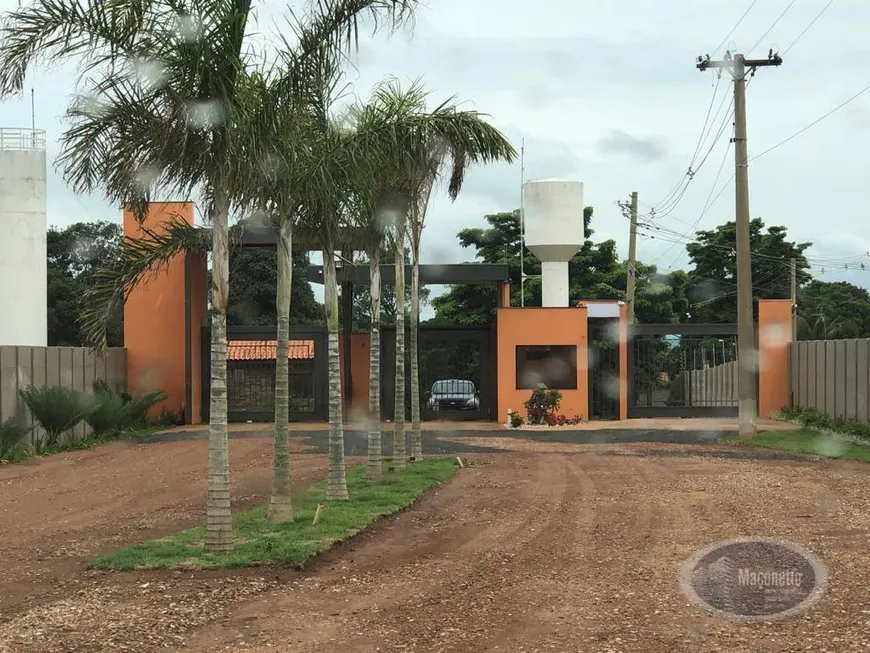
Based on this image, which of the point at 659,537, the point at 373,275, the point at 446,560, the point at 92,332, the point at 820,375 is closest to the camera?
the point at 446,560

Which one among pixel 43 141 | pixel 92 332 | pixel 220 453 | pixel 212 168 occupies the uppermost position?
pixel 43 141

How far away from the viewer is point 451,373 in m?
31.4

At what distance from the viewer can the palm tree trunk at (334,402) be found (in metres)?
13.2

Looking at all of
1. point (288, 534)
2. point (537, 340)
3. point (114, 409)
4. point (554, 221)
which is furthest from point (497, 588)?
point (554, 221)

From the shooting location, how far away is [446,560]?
31.3 feet

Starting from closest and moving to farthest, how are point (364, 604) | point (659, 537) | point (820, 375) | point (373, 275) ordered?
1. point (364, 604)
2. point (659, 537)
3. point (373, 275)
4. point (820, 375)

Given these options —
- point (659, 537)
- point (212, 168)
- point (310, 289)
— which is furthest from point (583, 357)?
point (310, 289)

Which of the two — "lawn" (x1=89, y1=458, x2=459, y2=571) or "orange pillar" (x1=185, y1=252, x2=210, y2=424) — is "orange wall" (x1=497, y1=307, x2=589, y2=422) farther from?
"lawn" (x1=89, y1=458, x2=459, y2=571)

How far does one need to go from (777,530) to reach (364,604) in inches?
201

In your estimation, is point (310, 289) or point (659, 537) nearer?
point (659, 537)

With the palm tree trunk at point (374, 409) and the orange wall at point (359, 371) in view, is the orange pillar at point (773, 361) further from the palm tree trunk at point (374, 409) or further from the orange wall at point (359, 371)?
the palm tree trunk at point (374, 409)

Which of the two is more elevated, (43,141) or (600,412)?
(43,141)

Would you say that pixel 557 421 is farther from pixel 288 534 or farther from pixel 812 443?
pixel 288 534

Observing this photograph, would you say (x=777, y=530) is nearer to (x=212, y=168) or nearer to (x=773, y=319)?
(x=212, y=168)
